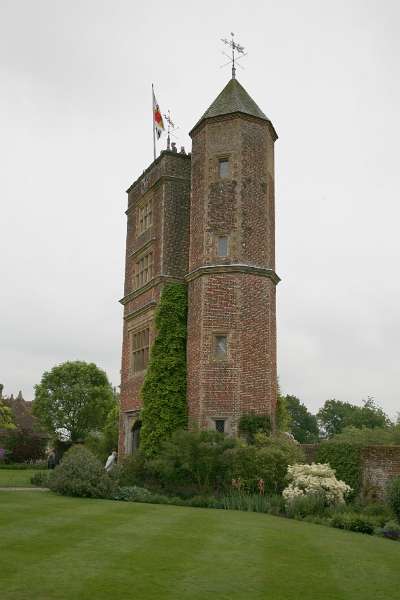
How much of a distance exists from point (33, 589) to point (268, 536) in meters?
5.50

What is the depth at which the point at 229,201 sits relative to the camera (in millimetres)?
24594

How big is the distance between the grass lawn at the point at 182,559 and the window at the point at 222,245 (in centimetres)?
1200

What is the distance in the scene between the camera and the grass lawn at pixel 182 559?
7688mm

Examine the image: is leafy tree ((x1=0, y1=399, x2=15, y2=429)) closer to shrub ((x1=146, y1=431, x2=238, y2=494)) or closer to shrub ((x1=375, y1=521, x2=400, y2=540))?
shrub ((x1=146, y1=431, x2=238, y2=494))

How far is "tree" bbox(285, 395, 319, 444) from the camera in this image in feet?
284

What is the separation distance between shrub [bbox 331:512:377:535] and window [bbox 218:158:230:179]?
14.6 m

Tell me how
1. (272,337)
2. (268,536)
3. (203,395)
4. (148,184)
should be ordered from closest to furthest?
(268,536)
(203,395)
(272,337)
(148,184)

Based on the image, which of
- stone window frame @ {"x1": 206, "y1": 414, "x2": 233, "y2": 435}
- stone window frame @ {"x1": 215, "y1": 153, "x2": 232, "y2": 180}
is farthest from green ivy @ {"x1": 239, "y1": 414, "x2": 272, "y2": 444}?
stone window frame @ {"x1": 215, "y1": 153, "x2": 232, "y2": 180}

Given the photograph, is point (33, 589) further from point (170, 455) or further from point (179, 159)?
point (179, 159)

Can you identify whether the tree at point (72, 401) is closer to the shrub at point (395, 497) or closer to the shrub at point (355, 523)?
the shrub at point (395, 497)

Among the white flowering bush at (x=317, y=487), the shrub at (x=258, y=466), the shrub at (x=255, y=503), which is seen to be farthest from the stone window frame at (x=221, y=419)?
the white flowering bush at (x=317, y=487)

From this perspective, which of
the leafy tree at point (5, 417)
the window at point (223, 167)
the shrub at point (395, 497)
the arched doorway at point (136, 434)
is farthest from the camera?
the arched doorway at point (136, 434)

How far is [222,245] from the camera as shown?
79.8 ft

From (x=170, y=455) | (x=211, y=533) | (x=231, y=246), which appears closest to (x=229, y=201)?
(x=231, y=246)
